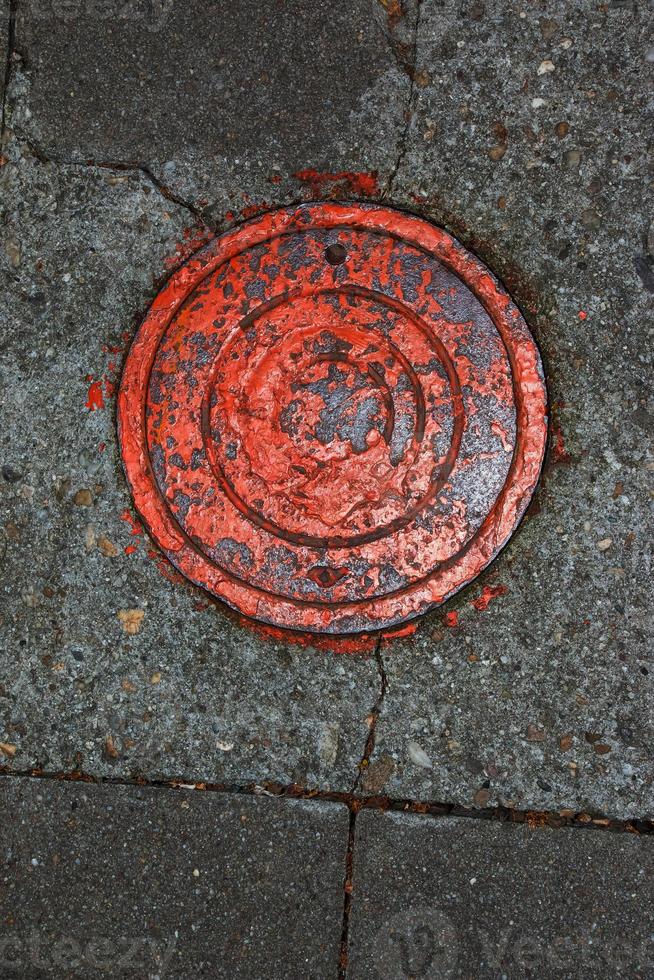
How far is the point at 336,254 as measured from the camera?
1749 millimetres

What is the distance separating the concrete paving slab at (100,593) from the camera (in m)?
1.78

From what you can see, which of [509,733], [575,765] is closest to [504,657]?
[509,733]

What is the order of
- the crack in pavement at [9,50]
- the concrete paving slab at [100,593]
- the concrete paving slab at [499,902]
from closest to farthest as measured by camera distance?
the concrete paving slab at [499,902] < the concrete paving slab at [100,593] < the crack in pavement at [9,50]

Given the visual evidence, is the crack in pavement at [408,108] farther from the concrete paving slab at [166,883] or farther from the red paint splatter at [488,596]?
the concrete paving slab at [166,883]

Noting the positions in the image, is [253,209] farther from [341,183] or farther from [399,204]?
[399,204]

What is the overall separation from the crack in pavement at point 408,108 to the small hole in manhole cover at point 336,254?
0.20 meters

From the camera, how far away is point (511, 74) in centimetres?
178

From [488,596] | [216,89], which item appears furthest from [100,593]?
[216,89]

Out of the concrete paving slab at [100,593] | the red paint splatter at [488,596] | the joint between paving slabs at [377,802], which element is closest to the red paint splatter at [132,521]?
the concrete paving slab at [100,593]

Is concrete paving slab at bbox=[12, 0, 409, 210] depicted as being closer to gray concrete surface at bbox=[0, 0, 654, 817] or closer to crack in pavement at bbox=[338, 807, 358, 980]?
gray concrete surface at bbox=[0, 0, 654, 817]

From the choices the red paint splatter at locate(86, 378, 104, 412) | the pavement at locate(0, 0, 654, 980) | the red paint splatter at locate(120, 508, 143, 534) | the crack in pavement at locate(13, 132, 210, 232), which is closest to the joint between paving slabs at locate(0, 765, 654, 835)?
the pavement at locate(0, 0, 654, 980)

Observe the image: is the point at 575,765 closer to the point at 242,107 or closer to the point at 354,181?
the point at 354,181

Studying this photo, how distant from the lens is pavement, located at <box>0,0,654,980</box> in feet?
5.61

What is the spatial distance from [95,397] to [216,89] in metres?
0.90
